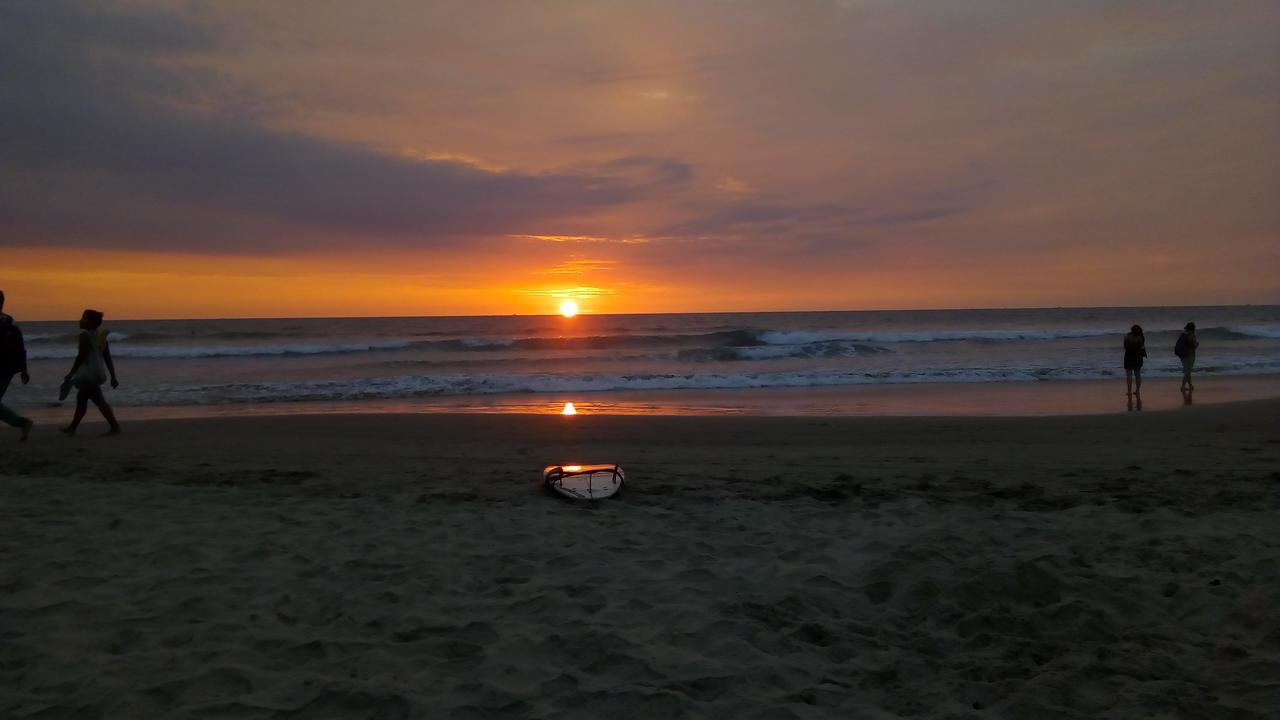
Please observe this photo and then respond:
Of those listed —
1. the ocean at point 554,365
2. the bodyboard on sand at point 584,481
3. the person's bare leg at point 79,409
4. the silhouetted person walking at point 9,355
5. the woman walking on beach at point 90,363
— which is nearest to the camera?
the bodyboard on sand at point 584,481

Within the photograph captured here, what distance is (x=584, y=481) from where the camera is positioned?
693 cm

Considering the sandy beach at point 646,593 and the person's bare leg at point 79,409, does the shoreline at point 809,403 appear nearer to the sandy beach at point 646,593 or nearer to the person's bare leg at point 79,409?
the person's bare leg at point 79,409

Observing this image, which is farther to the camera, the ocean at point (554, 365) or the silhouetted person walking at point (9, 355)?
the ocean at point (554, 365)

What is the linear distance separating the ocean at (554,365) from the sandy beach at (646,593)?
832 centimetres

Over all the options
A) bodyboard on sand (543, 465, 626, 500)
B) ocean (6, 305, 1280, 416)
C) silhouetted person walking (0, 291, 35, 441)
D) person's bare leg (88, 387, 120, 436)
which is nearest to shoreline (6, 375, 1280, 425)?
ocean (6, 305, 1280, 416)

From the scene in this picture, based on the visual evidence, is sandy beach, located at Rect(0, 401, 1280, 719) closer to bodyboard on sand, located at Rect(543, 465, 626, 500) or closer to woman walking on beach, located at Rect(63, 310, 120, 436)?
bodyboard on sand, located at Rect(543, 465, 626, 500)

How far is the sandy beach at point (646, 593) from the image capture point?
322cm

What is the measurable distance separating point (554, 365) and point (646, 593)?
25.3 metres

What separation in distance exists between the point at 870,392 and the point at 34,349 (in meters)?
40.6

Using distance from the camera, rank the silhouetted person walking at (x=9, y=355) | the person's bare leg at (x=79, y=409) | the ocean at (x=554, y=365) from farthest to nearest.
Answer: the ocean at (x=554, y=365) < the person's bare leg at (x=79, y=409) < the silhouetted person walking at (x=9, y=355)

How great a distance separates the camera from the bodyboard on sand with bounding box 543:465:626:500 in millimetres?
6668

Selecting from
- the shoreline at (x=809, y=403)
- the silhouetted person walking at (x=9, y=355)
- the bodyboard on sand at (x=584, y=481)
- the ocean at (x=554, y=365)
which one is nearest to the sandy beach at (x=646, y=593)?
the bodyboard on sand at (x=584, y=481)

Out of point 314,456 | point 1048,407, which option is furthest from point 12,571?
point 1048,407

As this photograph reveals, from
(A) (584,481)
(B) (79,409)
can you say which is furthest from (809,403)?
(B) (79,409)
